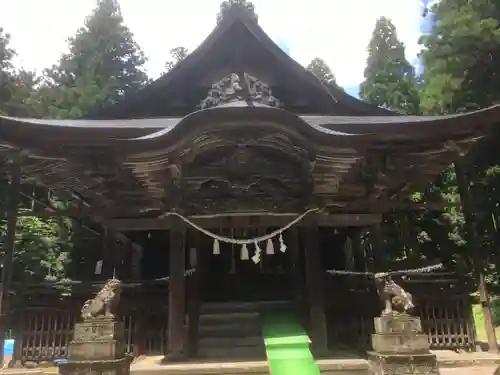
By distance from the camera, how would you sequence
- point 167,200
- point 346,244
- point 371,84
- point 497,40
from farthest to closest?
point 371,84 → point 497,40 → point 346,244 → point 167,200

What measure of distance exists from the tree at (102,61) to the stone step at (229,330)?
78.0 feet

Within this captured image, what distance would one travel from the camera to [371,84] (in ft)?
111

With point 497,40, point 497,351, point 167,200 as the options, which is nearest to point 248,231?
point 167,200

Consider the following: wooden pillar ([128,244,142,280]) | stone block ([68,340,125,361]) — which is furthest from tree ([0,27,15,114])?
stone block ([68,340,125,361])

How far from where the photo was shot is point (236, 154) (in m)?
8.23

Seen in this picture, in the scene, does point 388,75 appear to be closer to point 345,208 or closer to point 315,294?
point 345,208

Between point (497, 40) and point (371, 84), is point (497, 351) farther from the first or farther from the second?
point (371, 84)

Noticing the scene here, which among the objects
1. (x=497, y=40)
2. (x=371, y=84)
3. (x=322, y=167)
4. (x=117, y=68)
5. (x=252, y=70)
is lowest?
(x=322, y=167)

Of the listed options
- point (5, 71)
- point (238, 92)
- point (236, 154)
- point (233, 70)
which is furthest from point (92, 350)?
point (5, 71)

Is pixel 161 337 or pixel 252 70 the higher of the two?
pixel 252 70

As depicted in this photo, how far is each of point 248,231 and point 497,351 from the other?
549cm

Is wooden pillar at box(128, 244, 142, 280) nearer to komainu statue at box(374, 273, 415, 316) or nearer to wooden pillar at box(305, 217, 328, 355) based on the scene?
wooden pillar at box(305, 217, 328, 355)

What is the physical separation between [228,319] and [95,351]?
422 centimetres

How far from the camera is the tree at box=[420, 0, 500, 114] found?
16891 mm
